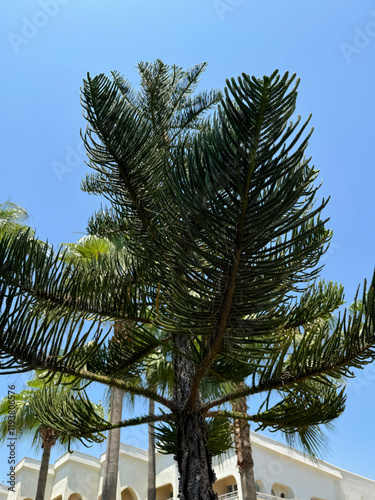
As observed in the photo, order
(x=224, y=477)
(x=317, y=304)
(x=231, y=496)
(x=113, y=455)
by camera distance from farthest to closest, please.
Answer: (x=224, y=477) → (x=231, y=496) → (x=113, y=455) → (x=317, y=304)

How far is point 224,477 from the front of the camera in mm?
16938

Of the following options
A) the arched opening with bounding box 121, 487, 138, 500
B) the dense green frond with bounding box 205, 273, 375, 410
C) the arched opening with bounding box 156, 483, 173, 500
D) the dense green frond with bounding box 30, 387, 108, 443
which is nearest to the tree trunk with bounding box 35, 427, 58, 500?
the dense green frond with bounding box 30, 387, 108, 443

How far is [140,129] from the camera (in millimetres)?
3117

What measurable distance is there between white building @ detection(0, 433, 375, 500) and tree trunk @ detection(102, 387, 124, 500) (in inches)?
263

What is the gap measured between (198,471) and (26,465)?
661 inches

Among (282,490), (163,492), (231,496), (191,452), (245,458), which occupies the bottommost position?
(191,452)

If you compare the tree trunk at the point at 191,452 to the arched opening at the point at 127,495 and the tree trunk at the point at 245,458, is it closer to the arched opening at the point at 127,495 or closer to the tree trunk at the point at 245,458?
the tree trunk at the point at 245,458

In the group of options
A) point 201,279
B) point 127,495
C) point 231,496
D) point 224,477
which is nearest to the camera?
point 201,279

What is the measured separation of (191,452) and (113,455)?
8.15 metres

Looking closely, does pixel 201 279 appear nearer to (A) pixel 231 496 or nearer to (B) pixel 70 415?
(B) pixel 70 415

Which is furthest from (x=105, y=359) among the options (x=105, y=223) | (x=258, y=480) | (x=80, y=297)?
(x=258, y=480)

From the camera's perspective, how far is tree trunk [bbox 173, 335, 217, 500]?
8.51 feet

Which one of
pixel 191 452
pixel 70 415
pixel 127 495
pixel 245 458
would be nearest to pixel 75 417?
pixel 70 415

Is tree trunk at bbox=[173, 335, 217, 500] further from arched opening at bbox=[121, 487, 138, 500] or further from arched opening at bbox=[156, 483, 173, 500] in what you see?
arched opening at bbox=[156, 483, 173, 500]
